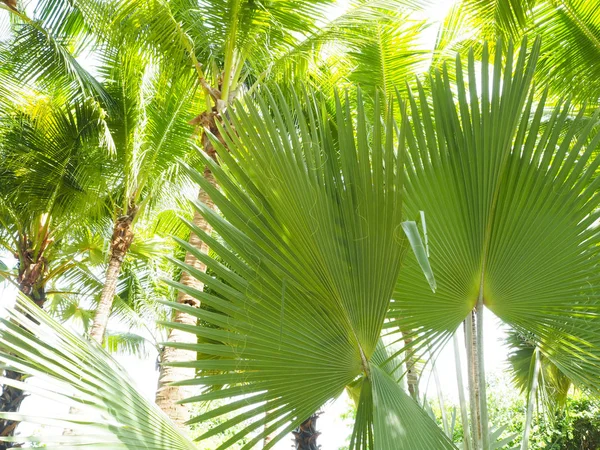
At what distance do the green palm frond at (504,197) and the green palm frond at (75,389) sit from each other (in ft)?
3.15

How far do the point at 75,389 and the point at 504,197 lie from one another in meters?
1.30

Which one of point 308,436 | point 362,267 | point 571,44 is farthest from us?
point 308,436

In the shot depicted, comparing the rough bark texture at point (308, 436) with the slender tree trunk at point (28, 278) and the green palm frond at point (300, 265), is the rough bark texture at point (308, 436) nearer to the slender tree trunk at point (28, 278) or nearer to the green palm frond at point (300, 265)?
the slender tree trunk at point (28, 278)

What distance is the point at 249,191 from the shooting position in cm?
171

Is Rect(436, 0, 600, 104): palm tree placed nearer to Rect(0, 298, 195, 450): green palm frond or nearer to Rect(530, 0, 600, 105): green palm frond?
Rect(530, 0, 600, 105): green palm frond

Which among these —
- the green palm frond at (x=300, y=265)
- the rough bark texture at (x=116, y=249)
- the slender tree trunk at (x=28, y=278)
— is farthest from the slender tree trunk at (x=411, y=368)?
the slender tree trunk at (x=28, y=278)

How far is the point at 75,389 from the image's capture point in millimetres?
1312

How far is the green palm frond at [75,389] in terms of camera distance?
1.23 m

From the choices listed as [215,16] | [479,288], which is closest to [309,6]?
[215,16]

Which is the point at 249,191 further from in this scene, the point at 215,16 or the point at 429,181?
the point at 215,16

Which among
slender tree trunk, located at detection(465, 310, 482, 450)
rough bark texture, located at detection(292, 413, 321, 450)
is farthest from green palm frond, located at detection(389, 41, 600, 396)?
rough bark texture, located at detection(292, 413, 321, 450)

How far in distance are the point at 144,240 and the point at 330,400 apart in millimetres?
6049

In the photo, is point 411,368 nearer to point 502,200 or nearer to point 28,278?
point 502,200

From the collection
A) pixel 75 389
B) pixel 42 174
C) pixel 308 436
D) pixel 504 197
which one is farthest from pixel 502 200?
pixel 42 174
